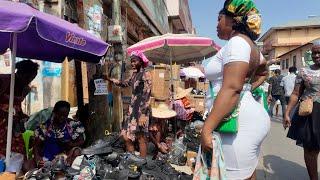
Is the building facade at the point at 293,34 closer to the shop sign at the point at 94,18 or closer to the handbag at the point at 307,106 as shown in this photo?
the shop sign at the point at 94,18

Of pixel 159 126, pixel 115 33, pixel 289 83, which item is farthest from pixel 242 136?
pixel 289 83

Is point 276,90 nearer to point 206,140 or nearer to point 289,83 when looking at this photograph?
point 289,83

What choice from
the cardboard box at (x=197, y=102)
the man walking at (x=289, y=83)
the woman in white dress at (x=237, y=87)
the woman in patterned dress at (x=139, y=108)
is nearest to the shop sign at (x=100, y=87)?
the woman in patterned dress at (x=139, y=108)

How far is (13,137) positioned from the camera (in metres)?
4.63

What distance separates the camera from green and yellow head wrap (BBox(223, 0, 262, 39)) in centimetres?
261

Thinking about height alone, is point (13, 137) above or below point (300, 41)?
below

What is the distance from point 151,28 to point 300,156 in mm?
12728

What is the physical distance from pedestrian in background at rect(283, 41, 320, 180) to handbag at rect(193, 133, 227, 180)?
256 cm

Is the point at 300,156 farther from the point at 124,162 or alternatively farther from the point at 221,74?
the point at 221,74

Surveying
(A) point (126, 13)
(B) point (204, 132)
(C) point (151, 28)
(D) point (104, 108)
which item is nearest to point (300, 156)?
(D) point (104, 108)

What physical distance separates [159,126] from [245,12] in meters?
5.19

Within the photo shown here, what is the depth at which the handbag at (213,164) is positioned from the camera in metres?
2.53

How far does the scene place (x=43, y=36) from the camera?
3604 mm

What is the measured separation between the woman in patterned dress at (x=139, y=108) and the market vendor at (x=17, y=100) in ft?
5.85
